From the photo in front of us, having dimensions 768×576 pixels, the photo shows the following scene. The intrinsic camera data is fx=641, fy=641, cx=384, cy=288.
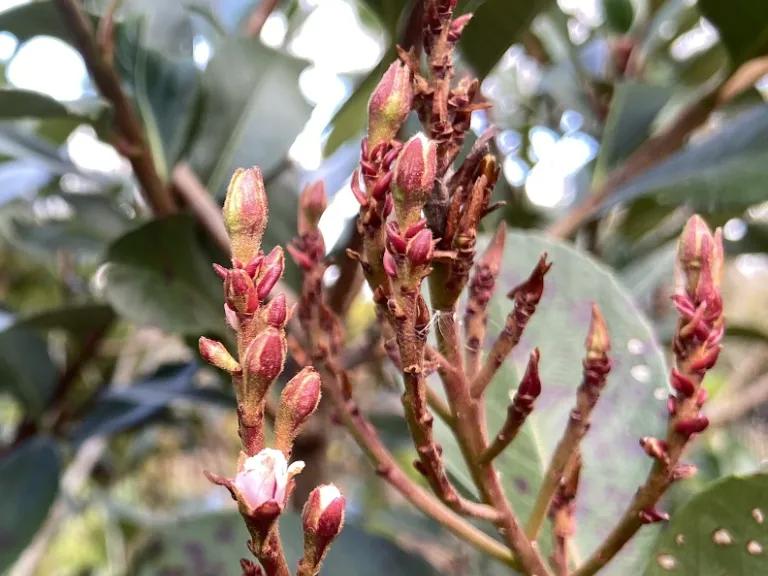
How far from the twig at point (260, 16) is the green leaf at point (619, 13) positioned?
0.48 metres

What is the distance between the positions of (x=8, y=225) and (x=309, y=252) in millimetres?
909

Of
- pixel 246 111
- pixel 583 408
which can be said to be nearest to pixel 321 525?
pixel 583 408

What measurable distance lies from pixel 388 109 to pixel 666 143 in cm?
60

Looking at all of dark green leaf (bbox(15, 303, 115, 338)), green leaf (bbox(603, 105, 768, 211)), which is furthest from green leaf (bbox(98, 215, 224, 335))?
green leaf (bbox(603, 105, 768, 211))

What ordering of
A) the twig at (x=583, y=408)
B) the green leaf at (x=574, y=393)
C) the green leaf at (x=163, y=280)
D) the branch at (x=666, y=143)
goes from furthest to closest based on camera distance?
the branch at (x=666, y=143), the green leaf at (x=163, y=280), the green leaf at (x=574, y=393), the twig at (x=583, y=408)

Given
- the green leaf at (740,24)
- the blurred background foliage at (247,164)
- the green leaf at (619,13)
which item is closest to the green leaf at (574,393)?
the blurred background foliage at (247,164)

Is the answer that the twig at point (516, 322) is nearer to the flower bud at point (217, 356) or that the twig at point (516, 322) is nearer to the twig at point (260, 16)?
the flower bud at point (217, 356)

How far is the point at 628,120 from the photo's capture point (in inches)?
33.4

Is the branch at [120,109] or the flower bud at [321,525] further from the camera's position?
the branch at [120,109]

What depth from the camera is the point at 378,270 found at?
0.93 feet

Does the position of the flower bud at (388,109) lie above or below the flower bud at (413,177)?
above

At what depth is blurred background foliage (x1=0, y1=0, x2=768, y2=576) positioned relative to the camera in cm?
59

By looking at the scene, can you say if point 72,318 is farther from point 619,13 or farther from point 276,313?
point 619,13

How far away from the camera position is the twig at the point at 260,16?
897mm
